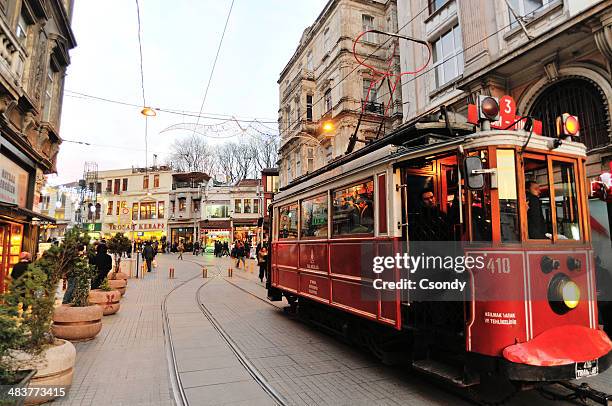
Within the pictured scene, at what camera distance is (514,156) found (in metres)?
4.21

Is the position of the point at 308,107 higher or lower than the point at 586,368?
higher

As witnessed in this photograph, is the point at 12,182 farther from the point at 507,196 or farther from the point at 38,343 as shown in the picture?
the point at 507,196

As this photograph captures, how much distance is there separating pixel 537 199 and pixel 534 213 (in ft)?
0.60

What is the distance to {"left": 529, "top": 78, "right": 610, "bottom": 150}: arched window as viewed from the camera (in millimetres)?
9875

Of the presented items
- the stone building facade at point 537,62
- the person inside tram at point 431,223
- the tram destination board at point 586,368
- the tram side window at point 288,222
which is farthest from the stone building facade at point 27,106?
the tram destination board at point 586,368

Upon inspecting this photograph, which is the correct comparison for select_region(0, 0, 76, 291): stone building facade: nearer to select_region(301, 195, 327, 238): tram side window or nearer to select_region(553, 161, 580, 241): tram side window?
select_region(301, 195, 327, 238): tram side window

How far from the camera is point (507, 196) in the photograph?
13.6ft

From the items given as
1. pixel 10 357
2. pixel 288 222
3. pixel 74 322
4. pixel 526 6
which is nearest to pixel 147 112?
pixel 288 222

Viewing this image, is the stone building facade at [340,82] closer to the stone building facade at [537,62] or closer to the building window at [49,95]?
the stone building facade at [537,62]

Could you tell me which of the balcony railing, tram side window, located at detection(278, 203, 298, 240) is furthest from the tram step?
the balcony railing

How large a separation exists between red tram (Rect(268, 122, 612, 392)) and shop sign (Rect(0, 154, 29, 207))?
32.5 feet

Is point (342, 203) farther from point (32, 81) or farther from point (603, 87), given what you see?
point (32, 81)

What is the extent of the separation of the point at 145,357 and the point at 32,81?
1032 cm

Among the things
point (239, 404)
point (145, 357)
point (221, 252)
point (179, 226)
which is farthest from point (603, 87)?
point (179, 226)
